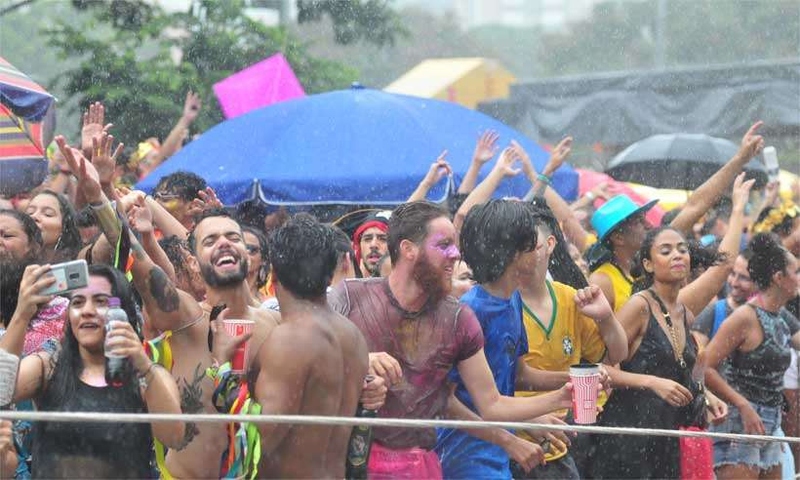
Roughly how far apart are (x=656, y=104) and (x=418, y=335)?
12.1 metres

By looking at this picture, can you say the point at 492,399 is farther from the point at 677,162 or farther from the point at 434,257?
the point at 677,162

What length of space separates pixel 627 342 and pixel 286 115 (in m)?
3.78

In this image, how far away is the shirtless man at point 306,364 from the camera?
5.09 meters

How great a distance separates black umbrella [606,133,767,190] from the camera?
13.5 meters

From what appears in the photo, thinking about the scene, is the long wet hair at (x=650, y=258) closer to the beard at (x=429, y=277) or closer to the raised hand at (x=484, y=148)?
the raised hand at (x=484, y=148)

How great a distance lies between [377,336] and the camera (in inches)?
224

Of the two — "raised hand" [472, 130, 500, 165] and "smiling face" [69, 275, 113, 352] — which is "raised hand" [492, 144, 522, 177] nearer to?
"raised hand" [472, 130, 500, 165]

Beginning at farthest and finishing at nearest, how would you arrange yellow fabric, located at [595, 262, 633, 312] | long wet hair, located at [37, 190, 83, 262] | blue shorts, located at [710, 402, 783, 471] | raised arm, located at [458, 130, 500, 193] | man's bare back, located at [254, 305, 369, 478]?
1. raised arm, located at [458, 130, 500, 193]
2. blue shorts, located at [710, 402, 783, 471]
3. yellow fabric, located at [595, 262, 633, 312]
4. long wet hair, located at [37, 190, 83, 262]
5. man's bare back, located at [254, 305, 369, 478]

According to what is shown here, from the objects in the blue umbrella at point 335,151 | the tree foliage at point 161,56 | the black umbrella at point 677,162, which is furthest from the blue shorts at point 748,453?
the tree foliage at point 161,56

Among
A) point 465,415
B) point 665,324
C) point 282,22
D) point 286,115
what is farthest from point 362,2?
point 465,415

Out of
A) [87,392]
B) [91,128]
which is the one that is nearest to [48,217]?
[91,128]

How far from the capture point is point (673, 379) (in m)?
7.13

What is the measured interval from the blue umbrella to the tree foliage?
3.88 meters

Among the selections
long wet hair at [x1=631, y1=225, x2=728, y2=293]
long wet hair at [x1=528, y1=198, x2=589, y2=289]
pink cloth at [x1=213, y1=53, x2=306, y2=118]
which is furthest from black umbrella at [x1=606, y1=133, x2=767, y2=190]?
long wet hair at [x1=528, y1=198, x2=589, y2=289]
